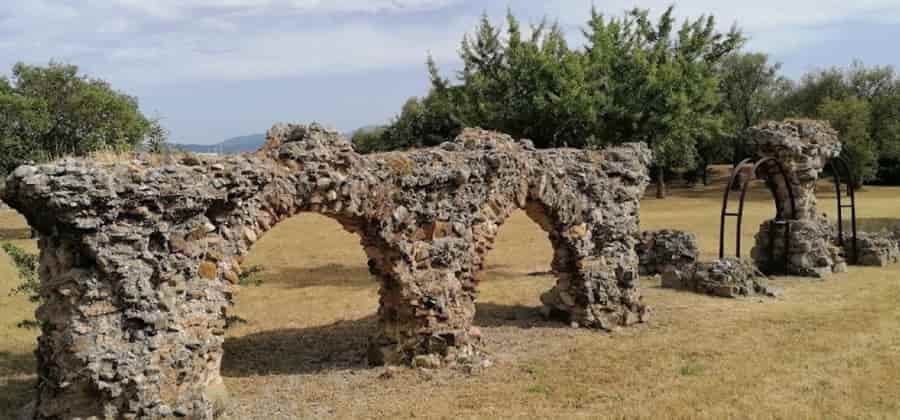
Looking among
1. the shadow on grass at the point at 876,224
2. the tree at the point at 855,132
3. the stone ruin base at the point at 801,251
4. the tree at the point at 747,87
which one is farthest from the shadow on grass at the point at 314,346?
the tree at the point at 747,87

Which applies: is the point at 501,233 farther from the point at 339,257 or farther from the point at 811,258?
the point at 811,258

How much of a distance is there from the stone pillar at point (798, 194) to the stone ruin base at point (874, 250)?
5.16 feet

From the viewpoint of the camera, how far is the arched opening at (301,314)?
1158 centimetres

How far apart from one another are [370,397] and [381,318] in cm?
A: 180

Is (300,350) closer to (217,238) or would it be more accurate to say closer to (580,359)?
(217,238)

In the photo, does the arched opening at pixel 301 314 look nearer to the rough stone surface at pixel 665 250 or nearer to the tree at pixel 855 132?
the rough stone surface at pixel 665 250

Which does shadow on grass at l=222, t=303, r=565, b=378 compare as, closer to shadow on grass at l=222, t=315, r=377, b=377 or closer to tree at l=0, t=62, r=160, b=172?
shadow on grass at l=222, t=315, r=377, b=377

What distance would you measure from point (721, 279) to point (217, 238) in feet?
41.0

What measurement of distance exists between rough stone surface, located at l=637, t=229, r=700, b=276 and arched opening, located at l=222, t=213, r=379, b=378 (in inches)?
303

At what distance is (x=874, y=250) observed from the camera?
21.3 meters

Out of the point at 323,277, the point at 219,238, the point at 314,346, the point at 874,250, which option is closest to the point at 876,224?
the point at 874,250

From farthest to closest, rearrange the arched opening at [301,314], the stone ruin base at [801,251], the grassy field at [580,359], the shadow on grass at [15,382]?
the stone ruin base at [801,251] < the arched opening at [301,314] < the grassy field at [580,359] < the shadow on grass at [15,382]

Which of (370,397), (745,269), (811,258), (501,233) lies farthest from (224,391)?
(501,233)

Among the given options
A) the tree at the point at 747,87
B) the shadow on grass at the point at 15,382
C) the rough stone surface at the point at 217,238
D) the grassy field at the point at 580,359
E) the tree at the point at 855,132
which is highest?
the tree at the point at 747,87
